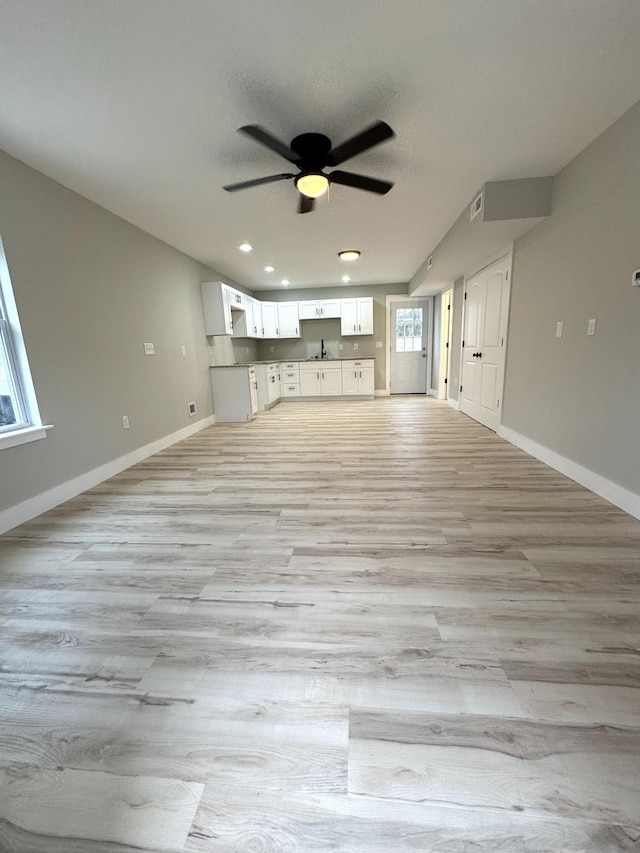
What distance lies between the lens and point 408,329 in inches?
280

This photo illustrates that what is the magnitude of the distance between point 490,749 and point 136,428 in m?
3.64

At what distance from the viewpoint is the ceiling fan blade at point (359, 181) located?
7.39 ft

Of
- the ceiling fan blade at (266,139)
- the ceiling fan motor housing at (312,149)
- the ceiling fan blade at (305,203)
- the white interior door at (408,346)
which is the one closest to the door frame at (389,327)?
the white interior door at (408,346)

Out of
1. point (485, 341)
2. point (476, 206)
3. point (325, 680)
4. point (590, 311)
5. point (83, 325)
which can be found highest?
point (476, 206)

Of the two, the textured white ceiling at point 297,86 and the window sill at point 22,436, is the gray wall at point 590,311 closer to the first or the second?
the textured white ceiling at point 297,86

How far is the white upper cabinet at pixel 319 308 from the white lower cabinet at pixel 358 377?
1128 millimetres

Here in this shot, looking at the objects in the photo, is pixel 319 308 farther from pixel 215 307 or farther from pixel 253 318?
pixel 215 307

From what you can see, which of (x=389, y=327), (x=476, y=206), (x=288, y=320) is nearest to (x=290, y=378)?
(x=288, y=320)

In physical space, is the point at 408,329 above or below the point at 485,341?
above

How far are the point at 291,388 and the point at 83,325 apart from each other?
450 centimetres

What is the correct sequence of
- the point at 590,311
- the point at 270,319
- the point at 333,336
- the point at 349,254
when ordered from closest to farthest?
the point at 590,311, the point at 349,254, the point at 270,319, the point at 333,336

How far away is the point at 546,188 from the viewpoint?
112 inches

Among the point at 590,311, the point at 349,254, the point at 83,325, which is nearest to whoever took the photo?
the point at 590,311

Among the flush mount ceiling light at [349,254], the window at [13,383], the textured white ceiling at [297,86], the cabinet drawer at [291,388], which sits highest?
the textured white ceiling at [297,86]
